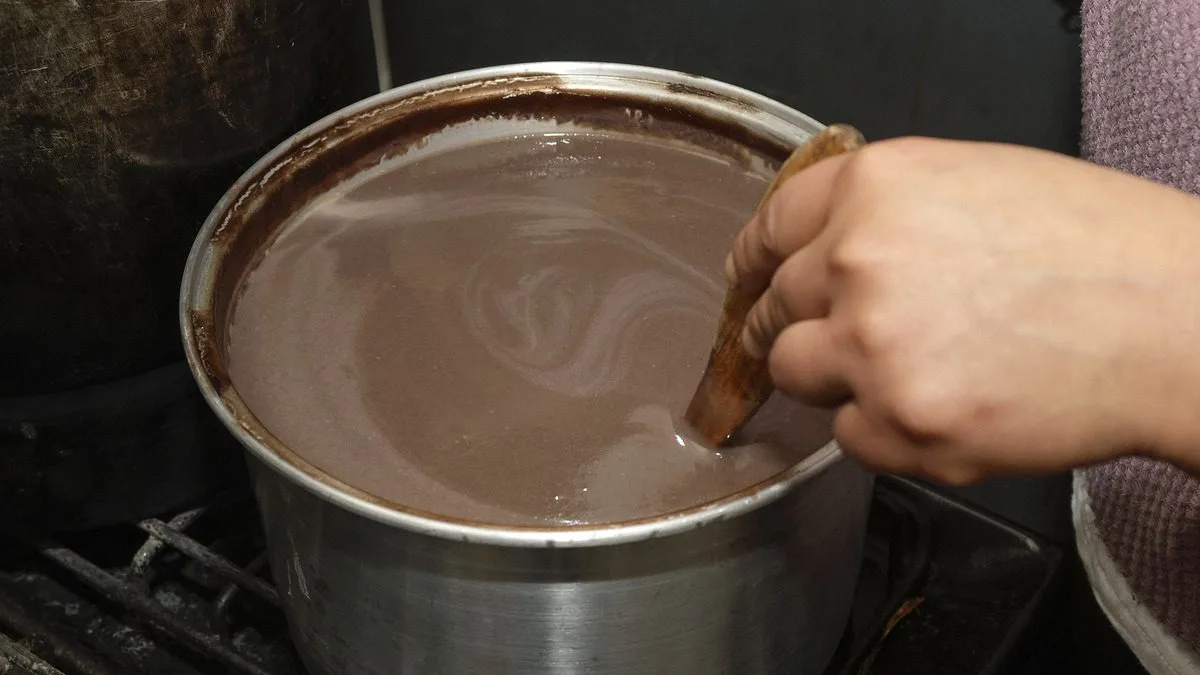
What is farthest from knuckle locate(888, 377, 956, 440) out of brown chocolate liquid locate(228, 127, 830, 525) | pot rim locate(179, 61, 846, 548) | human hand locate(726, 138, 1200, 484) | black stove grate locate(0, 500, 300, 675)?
black stove grate locate(0, 500, 300, 675)

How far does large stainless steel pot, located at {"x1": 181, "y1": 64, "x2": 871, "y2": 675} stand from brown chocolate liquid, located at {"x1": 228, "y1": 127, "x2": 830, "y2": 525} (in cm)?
5

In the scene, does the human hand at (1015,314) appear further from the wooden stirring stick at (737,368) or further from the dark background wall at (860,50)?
the dark background wall at (860,50)

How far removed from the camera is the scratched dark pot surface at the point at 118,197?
70cm

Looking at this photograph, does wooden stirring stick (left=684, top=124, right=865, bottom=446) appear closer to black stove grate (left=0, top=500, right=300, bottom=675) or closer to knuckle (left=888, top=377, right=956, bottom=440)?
knuckle (left=888, top=377, right=956, bottom=440)

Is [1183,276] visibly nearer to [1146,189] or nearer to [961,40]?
[1146,189]

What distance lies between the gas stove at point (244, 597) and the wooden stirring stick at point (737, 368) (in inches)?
Result: 10.3

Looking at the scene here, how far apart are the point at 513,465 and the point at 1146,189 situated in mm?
387

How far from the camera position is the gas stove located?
0.84 metres

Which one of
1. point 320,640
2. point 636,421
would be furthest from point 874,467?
point 320,640

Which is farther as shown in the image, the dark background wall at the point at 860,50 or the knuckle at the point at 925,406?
the dark background wall at the point at 860,50

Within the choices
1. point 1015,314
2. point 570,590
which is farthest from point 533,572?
point 1015,314

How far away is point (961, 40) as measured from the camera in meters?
0.83

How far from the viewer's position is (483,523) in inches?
21.4

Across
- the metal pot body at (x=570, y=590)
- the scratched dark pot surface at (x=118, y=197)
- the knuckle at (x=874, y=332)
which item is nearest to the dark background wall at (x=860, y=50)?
the scratched dark pot surface at (x=118, y=197)
